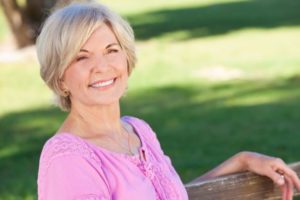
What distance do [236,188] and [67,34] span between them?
89 centimetres

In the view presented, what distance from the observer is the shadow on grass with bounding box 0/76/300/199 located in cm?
851

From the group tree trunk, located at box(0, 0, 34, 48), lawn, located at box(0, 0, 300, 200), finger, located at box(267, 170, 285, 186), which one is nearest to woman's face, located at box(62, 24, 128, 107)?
finger, located at box(267, 170, 285, 186)

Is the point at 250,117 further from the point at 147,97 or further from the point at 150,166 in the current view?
the point at 150,166

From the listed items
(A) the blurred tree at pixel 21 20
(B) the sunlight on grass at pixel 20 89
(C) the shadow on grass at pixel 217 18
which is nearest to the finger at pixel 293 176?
(B) the sunlight on grass at pixel 20 89

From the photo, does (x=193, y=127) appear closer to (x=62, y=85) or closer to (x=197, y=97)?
(x=197, y=97)

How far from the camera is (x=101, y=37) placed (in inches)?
117

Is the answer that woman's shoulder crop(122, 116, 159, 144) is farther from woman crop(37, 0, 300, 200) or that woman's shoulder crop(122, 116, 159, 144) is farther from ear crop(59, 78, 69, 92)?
ear crop(59, 78, 69, 92)

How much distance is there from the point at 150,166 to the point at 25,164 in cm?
605

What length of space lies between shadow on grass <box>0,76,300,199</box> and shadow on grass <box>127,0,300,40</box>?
7.88 meters

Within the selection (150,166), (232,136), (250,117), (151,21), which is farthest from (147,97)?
(151,21)

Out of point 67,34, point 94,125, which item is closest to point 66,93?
point 94,125

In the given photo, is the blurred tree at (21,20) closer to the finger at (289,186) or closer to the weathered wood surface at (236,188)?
the weathered wood surface at (236,188)

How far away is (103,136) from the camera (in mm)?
3053

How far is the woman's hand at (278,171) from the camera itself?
3.15 metres
